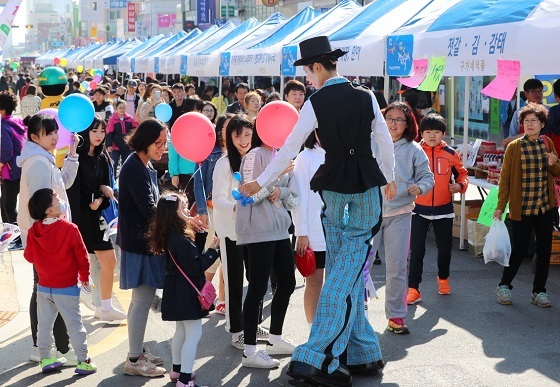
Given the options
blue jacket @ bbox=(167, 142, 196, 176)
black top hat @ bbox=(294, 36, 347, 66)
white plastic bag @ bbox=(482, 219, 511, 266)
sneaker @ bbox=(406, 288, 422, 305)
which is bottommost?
sneaker @ bbox=(406, 288, 422, 305)

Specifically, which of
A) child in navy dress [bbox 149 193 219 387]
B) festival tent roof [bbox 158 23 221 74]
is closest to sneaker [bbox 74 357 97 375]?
child in navy dress [bbox 149 193 219 387]

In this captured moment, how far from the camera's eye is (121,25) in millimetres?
114812

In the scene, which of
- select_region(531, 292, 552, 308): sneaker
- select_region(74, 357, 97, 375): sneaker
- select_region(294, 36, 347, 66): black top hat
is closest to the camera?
select_region(294, 36, 347, 66): black top hat

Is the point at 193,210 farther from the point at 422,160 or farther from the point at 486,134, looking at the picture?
the point at 486,134

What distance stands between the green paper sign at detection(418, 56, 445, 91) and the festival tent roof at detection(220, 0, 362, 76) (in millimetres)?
5416

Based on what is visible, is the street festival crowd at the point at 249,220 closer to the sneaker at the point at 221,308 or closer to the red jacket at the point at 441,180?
the sneaker at the point at 221,308

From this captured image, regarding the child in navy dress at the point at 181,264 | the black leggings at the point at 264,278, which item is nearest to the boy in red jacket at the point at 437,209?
the black leggings at the point at 264,278

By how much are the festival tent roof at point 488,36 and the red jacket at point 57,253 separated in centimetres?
480

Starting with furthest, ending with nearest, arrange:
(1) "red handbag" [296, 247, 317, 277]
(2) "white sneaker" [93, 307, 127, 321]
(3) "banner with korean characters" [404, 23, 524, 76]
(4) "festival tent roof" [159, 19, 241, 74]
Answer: (4) "festival tent roof" [159, 19, 241, 74] → (3) "banner with korean characters" [404, 23, 524, 76] → (2) "white sneaker" [93, 307, 127, 321] → (1) "red handbag" [296, 247, 317, 277]

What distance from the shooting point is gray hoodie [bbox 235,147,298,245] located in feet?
18.3

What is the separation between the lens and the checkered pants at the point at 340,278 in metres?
5.15

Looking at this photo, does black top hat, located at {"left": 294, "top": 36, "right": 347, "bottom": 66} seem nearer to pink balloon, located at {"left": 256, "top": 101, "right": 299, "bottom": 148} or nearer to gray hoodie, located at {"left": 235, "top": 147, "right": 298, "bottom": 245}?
pink balloon, located at {"left": 256, "top": 101, "right": 299, "bottom": 148}

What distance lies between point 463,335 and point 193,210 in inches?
94.7

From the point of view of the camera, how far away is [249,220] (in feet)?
18.3
